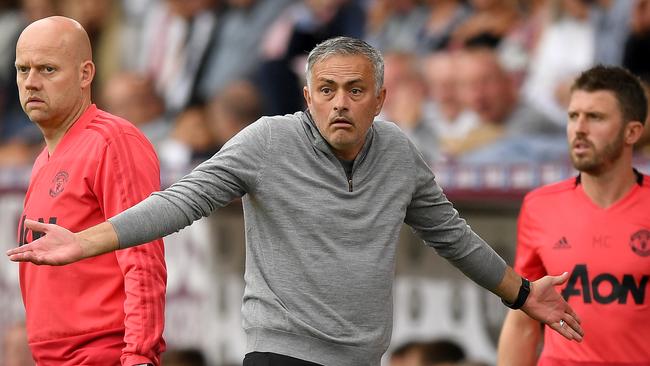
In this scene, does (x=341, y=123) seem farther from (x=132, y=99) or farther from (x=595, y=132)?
(x=132, y=99)

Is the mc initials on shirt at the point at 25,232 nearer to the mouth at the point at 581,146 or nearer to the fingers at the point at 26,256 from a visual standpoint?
the fingers at the point at 26,256

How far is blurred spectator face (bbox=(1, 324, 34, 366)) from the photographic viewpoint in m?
10.9

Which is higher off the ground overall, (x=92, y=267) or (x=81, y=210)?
(x=81, y=210)

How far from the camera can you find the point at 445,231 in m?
5.13

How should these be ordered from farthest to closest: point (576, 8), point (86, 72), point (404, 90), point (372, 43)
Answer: point (372, 43), point (404, 90), point (576, 8), point (86, 72)

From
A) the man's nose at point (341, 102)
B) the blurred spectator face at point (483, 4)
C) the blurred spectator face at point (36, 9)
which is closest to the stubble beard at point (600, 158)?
the man's nose at point (341, 102)

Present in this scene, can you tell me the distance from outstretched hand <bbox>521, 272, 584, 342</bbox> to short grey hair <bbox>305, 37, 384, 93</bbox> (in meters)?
0.97

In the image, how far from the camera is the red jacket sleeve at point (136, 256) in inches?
190

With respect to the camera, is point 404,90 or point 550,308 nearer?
point 550,308

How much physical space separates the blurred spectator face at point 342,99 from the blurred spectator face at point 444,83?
12.4 feet

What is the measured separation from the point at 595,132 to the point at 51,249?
8.99 ft

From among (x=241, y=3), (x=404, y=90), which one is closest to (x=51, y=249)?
(x=404, y=90)

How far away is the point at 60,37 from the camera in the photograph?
5.19m

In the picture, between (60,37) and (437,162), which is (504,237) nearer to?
(437,162)
